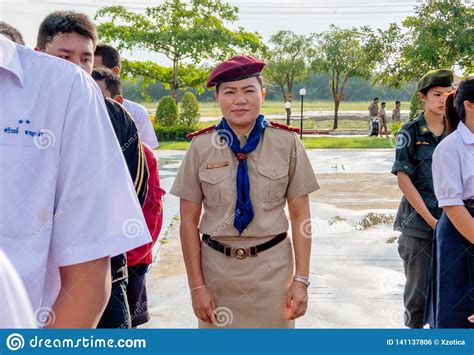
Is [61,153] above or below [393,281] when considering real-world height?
above

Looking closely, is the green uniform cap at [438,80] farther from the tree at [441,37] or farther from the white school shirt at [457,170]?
the tree at [441,37]

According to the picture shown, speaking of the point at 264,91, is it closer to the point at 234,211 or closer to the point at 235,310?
the point at 234,211

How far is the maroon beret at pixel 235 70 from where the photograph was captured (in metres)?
2.81

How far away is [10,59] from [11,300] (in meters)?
0.70

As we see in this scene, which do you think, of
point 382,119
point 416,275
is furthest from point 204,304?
point 382,119

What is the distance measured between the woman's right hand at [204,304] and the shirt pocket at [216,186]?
365 mm

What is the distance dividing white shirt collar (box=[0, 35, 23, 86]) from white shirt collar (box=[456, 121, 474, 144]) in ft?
6.15

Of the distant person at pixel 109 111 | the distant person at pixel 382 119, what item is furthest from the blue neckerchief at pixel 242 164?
the distant person at pixel 382 119

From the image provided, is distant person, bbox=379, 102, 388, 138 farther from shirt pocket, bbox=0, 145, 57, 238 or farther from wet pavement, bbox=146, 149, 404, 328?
shirt pocket, bbox=0, 145, 57, 238

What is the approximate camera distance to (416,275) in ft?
11.8

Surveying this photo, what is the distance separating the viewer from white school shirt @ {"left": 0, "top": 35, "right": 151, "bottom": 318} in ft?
4.28

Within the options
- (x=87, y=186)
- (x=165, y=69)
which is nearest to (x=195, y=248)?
(x=87, y=186)
